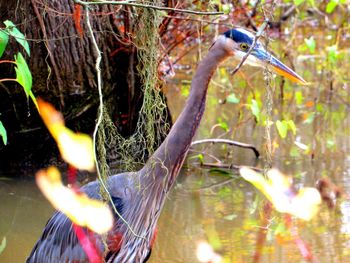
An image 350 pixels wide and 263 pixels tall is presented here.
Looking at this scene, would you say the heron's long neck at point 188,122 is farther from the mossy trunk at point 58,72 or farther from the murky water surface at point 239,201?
the mossy trunk at point 58,72

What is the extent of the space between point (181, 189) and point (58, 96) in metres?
1.02

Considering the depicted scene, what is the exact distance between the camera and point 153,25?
11.1 feet

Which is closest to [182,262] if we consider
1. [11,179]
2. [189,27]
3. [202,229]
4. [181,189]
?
[202,229]

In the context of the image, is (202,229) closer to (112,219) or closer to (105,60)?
(112,219)

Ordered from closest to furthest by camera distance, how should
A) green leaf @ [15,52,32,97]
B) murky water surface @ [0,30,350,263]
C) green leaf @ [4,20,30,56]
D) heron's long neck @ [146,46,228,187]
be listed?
1. green leaf @ [15,52,32,97]
2. green leaf @ [4,20,30,56]
3. heron's long neck @ [146,46,228,187]
4. murky water surface @ [0,30,350,263]

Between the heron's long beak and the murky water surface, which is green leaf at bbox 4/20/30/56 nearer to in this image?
A: the heron's long beak

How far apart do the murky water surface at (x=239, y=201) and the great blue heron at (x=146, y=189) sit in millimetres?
341

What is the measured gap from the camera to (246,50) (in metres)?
3.49

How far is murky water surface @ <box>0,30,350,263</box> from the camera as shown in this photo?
3877 millimetres

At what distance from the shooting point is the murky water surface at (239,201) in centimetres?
388

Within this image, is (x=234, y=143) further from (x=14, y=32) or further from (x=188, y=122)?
(x=14, y=32)

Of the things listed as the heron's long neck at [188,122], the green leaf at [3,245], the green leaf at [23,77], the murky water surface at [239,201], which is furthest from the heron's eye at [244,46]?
the green leaf at [3,245]

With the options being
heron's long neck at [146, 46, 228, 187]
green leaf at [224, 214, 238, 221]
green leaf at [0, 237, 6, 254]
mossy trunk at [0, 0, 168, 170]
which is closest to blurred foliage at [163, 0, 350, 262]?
green leaf at [224, 214, 238, 221]

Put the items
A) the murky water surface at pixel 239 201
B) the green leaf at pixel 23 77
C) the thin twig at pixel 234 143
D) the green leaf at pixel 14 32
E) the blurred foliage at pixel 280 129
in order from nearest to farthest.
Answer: the green leaf at pixel 23 77 → the green leaf at pixel 14 32 → the murky water surface at pixel 239 201 → the blurred foliage at pixel 280 129 → the thin twig at pixel 234 143
